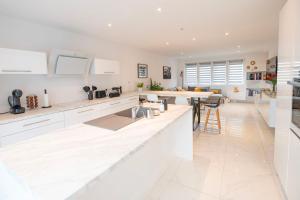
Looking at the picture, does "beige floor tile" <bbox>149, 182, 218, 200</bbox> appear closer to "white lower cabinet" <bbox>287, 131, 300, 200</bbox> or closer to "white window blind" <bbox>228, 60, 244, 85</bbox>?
"white lower cabinet" <bbox>287, 131, 300, 200</bbox>

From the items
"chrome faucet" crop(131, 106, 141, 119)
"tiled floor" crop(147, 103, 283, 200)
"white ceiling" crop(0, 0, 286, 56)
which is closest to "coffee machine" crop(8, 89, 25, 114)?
"white ceiling" crop(0, 0, 286, 56)

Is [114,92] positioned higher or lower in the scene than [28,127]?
higher

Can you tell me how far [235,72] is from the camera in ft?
27.4

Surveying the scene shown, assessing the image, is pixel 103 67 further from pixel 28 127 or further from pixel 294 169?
pixel 294 169

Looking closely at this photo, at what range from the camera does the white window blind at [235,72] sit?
822 cm

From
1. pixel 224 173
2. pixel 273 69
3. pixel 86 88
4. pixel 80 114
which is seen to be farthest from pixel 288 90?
pixel 273 69

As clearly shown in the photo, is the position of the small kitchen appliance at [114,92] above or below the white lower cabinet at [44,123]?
above

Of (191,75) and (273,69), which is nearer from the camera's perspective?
(273,69)

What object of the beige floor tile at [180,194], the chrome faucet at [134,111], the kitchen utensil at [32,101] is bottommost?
the beige floor tile at [180,194]

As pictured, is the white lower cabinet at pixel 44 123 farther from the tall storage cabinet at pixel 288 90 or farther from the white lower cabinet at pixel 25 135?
the tall storage cabinet at pixel 288 90

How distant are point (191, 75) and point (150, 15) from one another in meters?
6.98

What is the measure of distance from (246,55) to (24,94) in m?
8.72

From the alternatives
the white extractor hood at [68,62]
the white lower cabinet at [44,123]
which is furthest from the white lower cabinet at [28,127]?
the white extractor hood at [68,62]

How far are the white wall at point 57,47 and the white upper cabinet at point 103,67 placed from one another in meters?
0.36
